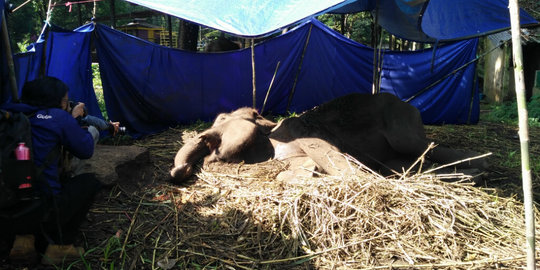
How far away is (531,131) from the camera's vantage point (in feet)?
23.0

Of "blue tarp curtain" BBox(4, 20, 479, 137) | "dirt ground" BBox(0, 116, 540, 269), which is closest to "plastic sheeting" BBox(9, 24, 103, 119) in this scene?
"blue tarp curtain" BBox(4, 20, 479, 137)

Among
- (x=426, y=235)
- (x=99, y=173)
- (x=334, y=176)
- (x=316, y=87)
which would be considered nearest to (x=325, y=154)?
(x=334, y=176)

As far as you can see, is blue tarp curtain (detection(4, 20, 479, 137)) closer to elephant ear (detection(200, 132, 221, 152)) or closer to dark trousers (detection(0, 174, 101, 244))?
elephant ear (detection(200, 132, 221, 152))

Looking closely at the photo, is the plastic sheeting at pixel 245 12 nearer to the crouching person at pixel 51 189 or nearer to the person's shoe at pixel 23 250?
the crouching person at pixel 51 189

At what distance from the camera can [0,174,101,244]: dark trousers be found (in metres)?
2.26

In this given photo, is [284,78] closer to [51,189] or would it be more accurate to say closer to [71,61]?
[71,61]

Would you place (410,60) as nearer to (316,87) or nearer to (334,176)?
(316,87)

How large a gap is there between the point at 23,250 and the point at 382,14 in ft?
18.8

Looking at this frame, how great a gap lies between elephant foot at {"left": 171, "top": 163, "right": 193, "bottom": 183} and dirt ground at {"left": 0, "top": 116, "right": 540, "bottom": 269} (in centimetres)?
7

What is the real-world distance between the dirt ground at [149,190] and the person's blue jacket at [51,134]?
1.80ft

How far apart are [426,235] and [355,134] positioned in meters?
1.87

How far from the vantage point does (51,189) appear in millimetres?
2375

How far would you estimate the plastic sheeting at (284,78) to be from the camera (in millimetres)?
5809

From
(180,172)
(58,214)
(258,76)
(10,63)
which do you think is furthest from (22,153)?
(258,76)
